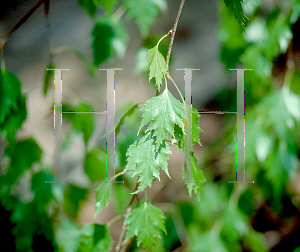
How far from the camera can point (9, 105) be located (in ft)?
1.78

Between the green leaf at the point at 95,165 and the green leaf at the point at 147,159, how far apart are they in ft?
1.42

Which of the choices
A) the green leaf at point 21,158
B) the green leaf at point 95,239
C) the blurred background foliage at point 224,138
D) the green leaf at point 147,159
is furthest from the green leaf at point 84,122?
the green leaf at point 147,159

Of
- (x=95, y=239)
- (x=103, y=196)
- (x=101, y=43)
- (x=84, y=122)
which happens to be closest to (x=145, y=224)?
(x=103, y=196)

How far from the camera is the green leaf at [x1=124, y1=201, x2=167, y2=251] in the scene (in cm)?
40

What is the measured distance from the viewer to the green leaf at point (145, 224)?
40 cm

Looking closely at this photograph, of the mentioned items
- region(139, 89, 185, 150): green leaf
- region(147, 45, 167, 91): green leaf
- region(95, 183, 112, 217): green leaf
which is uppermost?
region(147, 45, 167, 91): green leaf

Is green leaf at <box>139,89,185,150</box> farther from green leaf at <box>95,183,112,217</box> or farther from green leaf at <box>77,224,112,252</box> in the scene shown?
green leaf at <box>77,224,112,252</box>

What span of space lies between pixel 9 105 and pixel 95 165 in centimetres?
28

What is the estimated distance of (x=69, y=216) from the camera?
2.72 ft

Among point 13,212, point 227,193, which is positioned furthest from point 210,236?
point 13,212

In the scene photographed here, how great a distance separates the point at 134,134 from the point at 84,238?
26 centimetres

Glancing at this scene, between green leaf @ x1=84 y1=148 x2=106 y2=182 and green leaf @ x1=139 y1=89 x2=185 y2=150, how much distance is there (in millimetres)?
460

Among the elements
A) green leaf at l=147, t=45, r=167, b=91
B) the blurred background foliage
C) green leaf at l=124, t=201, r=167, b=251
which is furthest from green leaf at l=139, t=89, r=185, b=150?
the blurred background foliage

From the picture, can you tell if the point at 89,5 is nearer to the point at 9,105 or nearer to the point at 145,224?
the point at 9,105
